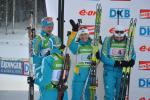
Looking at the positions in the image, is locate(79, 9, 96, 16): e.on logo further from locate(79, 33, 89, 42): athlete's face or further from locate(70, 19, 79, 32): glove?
locate(79, 33, 89, 42): athlete's face

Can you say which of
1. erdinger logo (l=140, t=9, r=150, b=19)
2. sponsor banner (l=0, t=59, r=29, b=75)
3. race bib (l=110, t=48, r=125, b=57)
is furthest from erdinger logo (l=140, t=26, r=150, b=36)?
sponsor banner (l=0, t=59, r=29, b=75)

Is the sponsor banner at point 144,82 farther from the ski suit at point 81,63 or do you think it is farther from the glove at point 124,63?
the ski suit at point 81,63

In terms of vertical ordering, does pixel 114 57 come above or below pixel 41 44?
below

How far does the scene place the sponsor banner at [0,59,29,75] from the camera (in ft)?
31.1

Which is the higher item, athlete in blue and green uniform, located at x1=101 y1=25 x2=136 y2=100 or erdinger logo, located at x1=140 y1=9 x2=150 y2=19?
erdinger logo, located at x1=140 y1=9 x2=150 y2=19

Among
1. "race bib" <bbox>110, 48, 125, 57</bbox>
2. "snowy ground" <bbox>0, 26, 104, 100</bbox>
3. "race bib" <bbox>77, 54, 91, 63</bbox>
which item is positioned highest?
"race bib" <bbox>110, 48, 125, 57</bbox>

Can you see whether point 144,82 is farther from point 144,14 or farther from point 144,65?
point 144,14

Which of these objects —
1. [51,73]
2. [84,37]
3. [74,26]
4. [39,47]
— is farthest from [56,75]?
[74,26]

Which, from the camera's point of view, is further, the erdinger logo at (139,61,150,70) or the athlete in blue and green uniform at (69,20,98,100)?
the erdinger logo at (139,61,150,70)

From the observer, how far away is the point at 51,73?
217 inches

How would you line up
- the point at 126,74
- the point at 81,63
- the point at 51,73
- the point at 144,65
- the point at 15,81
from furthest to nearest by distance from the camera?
the point at 15,81, the point at 144,65, the point at 81,63, the point at 126,74, the point at 51,73

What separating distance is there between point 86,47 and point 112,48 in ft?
1.34

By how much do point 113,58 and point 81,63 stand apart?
20.2 inches

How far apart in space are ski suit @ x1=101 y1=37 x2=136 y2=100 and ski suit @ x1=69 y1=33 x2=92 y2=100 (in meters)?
0.25
